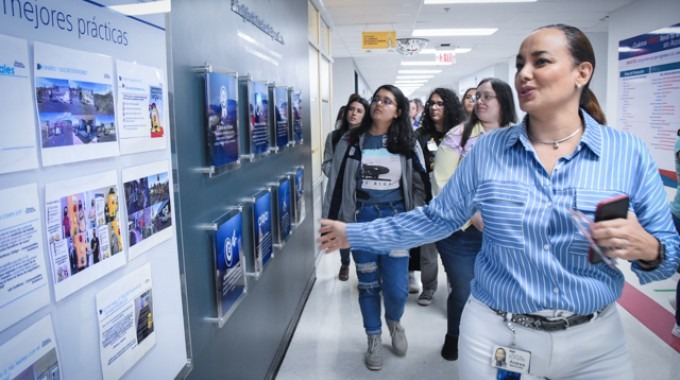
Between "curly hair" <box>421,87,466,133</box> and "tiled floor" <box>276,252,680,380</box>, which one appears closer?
"tiled floor" <box>276,252,680,380</box>

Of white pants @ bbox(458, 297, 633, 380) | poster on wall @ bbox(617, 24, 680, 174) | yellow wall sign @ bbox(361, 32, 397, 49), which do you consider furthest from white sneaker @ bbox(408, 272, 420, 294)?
yellow wall sign @ bbox(361, 32, 397, 49)

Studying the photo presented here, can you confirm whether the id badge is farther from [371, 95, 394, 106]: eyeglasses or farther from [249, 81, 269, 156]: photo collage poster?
[371, 95, 394, 106]: eyeglasses

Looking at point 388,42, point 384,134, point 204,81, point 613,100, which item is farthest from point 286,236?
point 613,100

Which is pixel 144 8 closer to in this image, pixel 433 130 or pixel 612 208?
pixel 612 208

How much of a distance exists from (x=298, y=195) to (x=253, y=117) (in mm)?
1298

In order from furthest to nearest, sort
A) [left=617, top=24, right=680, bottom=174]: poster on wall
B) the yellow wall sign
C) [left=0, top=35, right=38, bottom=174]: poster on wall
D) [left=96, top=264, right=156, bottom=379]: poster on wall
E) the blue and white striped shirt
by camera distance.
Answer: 1. the yellow wall sign
2. [left=617, top=24, right=680, bottom=174]: poster on wall
3. the blue and white striped shirt
4. [left=96, top=264, right=156, bottom=379]: poster on wall
5. [left=0, top=35, right=38, bottom=174]: poster on wall

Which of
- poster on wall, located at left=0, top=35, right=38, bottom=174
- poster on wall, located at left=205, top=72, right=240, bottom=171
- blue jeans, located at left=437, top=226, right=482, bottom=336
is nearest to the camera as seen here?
poster on wall, located at left=0, top=35, right=38, bottom=174

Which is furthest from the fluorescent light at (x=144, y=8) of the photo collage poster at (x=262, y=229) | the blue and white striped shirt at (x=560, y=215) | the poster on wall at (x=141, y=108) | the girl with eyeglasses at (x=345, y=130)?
the girl with eyeglasses at (x=345, y=130)

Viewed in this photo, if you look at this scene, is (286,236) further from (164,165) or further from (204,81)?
(164,165)

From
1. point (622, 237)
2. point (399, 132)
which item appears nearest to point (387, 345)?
point (399, 132)

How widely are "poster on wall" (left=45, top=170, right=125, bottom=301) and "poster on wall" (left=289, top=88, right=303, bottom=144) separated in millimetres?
2197

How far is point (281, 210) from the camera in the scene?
9.55 ft

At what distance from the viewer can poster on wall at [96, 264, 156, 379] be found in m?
1.06

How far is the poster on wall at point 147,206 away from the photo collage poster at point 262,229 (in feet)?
3.18
